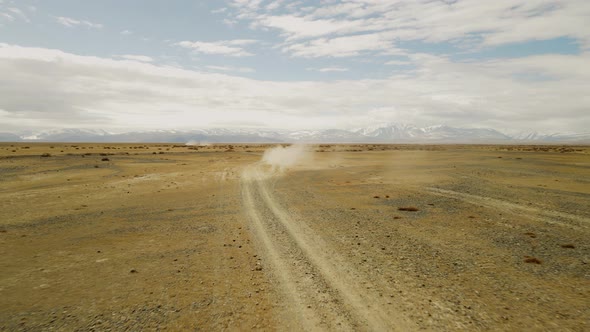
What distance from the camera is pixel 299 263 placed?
949 centimetres

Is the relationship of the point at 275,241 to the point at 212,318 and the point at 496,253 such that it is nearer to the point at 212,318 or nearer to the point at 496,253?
the point at 212,318

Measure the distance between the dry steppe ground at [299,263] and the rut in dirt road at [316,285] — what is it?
1.6 inches

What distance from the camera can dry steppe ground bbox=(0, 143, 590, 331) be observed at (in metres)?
6.72

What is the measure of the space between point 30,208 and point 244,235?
14376 millimetres

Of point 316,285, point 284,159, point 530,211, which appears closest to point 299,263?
point 316,285

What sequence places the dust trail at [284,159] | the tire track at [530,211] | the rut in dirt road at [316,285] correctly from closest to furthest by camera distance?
the rut in dirt road at [316,285] < the tire track at [530,211] < the dust trail at [284,159]

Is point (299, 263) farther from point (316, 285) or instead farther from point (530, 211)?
point (530, 211)

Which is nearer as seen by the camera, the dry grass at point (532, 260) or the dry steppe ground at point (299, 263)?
the dry steppe ground at point (299, 263)

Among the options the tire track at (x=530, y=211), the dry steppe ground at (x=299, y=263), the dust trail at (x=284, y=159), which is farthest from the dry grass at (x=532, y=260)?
the dust trail at (x=284, y=159)

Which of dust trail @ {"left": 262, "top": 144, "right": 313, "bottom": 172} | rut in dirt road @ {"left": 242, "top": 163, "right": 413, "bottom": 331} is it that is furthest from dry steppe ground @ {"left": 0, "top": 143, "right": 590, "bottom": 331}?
dust trail @ {"left": 262, "top": 144, "right": 313, "bottom": 172}

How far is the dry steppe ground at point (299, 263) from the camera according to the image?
6719 mm

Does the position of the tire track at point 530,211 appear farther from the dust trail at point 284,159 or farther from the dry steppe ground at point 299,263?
the dust trail at point 284,159

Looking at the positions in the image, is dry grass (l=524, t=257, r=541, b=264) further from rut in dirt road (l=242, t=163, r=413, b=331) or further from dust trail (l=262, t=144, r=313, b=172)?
dust trail (l=262, t=144, r=313, b=172)

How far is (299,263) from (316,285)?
60.6 inches
